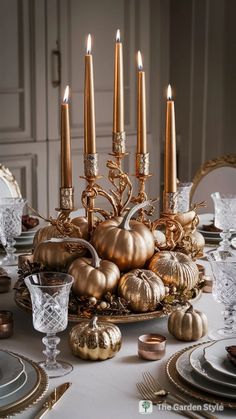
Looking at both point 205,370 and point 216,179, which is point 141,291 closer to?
point 205,370

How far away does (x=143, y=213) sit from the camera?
163cm

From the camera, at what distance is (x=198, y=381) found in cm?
114

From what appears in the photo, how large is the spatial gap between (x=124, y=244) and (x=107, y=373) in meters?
0.30

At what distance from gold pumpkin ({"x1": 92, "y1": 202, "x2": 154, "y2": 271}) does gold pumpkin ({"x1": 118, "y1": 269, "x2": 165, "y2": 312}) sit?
0.05m

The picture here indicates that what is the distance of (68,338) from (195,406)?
0.91ft

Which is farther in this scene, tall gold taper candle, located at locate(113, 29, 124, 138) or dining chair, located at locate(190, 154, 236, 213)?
dining chair, located at locate(190, 154, 236, 213)

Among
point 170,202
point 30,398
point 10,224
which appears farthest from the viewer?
point 10,224

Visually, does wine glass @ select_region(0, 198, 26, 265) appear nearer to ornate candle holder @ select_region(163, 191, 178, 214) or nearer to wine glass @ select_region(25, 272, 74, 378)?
ornate candle holder @ select_region(163, 191, 178, 214)

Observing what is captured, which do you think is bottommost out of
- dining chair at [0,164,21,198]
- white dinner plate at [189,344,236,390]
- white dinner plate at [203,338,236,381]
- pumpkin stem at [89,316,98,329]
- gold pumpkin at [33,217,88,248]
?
white dinner plate at [189,344,236,390]

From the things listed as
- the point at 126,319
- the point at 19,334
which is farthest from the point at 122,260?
the point at 19,334

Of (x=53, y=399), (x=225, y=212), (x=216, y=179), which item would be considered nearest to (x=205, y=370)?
(x=53, y=399)

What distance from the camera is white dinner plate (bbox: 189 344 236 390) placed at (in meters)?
1.12

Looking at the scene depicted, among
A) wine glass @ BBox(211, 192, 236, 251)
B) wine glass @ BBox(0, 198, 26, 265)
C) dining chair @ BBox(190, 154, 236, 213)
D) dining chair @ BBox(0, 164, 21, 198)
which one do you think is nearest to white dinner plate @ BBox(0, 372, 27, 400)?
wine glass @ BBox(0, 198, 26, 265)

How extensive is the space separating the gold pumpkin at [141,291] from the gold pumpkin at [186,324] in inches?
2.1
